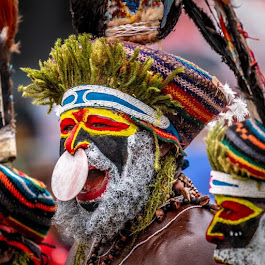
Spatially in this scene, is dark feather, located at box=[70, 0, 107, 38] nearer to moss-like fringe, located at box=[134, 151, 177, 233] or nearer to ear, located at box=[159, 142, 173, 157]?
ear, located at box=[159, 142, 173, 157]

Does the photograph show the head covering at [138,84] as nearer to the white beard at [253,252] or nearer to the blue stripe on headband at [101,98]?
the blue stripe on headband at [101,98]

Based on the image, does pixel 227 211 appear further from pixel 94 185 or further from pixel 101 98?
pixel 101 98

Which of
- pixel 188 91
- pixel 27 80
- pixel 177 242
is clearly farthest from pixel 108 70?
pixel 27 80

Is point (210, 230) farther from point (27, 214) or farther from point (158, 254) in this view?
point (27, 214)

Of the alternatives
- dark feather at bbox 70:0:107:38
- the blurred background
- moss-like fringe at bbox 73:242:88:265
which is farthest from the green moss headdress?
the blurred background

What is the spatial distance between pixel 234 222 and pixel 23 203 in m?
1.19

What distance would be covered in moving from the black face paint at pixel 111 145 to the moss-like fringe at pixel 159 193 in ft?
0.74

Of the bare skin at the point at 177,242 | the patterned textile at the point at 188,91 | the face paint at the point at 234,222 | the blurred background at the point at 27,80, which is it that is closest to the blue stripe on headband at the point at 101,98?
the patterned textile at the point at 188,91

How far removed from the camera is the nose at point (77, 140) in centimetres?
262

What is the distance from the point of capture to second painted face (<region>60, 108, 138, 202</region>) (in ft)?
8.61

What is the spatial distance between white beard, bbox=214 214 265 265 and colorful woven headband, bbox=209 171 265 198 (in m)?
0.10

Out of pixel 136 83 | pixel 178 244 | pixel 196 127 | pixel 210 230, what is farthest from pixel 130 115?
pixel 210 230

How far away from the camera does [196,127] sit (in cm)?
287

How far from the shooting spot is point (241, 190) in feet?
6.04
